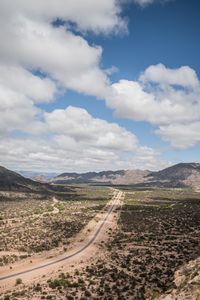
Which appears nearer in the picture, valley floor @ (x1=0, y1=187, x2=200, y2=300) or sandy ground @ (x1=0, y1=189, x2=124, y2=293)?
valley floor @ (x1=0, y1=187, x2=200, y2=300)

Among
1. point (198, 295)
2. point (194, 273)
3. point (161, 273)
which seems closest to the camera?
point (198, 295)

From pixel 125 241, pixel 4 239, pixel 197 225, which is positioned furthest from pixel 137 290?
pixel 197 225

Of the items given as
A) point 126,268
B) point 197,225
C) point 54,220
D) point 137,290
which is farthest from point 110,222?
point 137,290

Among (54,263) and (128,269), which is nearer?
(128,269)

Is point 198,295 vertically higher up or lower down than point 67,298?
higher up

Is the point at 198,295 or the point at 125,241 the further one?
the point at 125,241

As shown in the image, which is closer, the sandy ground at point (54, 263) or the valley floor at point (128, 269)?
the valley floor at point (128, 269)

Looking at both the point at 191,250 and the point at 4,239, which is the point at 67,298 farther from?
the point at 4,239

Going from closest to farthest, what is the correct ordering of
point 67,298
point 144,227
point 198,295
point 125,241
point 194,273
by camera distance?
point 198,295, point 194,273, point 67,298, point 125,241, point 144,227

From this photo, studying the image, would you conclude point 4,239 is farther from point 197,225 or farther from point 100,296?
point 197,225

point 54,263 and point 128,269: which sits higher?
point 128,269
